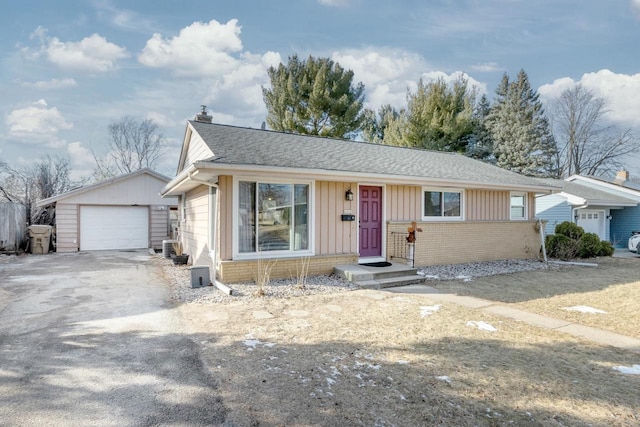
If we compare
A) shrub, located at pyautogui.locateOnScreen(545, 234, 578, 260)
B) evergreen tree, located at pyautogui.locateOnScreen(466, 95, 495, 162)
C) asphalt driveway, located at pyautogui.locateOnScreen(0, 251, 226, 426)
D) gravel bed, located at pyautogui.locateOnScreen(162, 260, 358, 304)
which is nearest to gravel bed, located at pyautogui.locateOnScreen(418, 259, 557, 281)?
shrub, located at pyautogui.locateOnScreen(545, 234, 578, 260)

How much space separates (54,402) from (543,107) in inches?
1403

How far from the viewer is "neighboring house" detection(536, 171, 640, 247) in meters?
17.5

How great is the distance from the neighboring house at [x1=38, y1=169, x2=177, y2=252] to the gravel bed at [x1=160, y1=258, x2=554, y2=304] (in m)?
6.56

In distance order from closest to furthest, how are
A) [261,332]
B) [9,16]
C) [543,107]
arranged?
[261,332] < [9,16] < [543,107]

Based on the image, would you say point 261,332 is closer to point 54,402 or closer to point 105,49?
point 54,402

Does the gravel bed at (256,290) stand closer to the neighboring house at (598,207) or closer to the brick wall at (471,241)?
the brick wall at (471,241)

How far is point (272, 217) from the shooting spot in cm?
803

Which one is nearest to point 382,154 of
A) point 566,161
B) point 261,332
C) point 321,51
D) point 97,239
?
point 261,332

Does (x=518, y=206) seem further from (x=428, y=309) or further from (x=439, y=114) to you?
(x=439, y=114)

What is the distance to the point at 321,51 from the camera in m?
23.2

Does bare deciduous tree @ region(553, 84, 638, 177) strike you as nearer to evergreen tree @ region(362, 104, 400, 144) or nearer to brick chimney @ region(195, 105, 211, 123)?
evergreen tree @ region(362, 104, 400, 144)

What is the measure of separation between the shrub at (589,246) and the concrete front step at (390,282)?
9.22m

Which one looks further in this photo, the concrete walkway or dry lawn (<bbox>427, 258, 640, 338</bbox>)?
dry lawn (<bbox>427, 258, 640, 338</bbox>)

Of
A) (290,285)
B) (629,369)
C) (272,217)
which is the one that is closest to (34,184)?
Result: (272,217)
